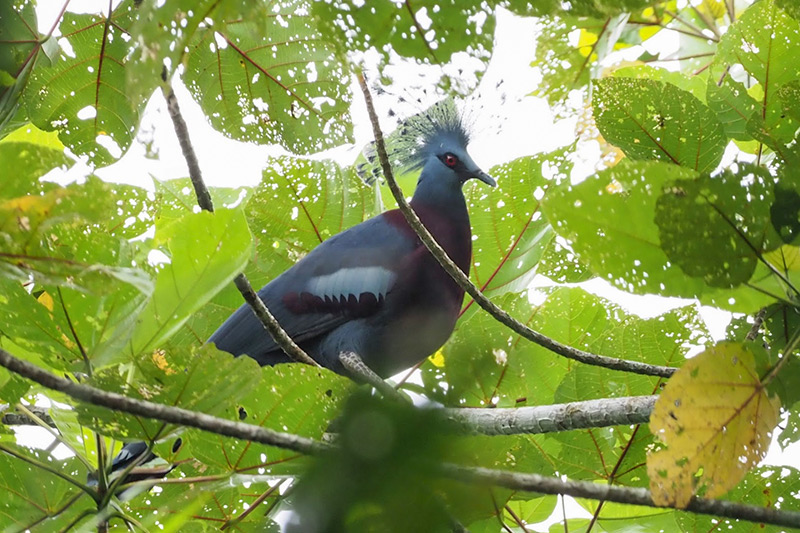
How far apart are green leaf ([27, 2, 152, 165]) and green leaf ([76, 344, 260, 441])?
534 millimetres

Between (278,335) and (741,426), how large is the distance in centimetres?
95

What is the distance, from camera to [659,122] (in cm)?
119

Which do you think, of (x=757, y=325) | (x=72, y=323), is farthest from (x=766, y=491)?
(x=72, y=323)

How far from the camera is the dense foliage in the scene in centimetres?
52

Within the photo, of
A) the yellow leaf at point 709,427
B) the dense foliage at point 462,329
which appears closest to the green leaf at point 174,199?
the dense foliage at point 462,329

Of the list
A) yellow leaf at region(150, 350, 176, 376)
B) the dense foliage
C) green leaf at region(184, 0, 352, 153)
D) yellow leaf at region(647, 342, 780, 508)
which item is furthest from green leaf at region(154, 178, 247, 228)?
yellow leaf at region(647, 342, 780, 508)

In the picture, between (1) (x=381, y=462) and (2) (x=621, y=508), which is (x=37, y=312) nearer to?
(1) (x=381, y=462)

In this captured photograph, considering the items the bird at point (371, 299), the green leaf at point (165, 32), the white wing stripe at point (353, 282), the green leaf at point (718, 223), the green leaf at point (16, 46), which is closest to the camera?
the green leaf at point (165, 32)

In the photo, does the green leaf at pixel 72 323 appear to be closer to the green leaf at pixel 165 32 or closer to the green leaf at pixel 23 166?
the green leaf at pixel 23 166

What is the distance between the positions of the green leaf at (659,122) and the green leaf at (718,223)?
1.55ft

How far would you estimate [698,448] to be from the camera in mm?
763

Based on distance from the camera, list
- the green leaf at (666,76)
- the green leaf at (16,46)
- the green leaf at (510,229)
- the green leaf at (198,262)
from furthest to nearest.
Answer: the green leaf at (510,229), the green leaf at (666,76), the green leaf at (16,46), the green leaf at (198,262)

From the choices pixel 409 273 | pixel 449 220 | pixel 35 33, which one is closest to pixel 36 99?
pixel 35 33

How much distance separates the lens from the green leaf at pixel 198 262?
2.92ft
